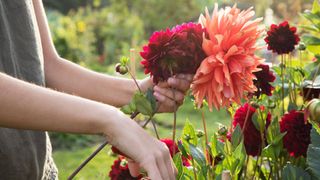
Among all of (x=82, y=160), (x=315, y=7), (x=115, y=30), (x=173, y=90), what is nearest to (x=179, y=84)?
(x=173, y=90)

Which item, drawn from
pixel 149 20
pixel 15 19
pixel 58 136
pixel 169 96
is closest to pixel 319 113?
pixel 169 96

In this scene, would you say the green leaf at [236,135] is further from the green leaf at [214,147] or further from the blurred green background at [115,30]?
the blurred green background at [115,30]

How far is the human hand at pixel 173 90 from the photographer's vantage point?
1079 mm

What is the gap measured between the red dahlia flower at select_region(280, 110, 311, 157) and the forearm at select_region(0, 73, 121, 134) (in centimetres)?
66

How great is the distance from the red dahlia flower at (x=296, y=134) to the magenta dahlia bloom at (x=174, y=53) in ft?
1.56

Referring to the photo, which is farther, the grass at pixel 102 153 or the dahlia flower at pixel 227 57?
the grass at pixel 102 153

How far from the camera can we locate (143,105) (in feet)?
3.57

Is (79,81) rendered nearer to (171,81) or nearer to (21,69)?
(21,69)

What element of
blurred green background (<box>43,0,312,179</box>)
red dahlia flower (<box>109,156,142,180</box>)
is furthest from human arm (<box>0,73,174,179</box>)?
blurred green background (<box>43,0,312,179</box>)

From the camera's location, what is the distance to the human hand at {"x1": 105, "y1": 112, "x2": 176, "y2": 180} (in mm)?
888

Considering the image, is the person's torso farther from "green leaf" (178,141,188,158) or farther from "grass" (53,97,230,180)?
"grass" (53,97,230,180)

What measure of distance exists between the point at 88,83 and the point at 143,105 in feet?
1.22

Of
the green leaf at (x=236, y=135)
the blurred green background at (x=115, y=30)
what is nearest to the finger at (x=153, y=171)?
the green leaf at (x=236, y=135)

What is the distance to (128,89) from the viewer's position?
1365mm
